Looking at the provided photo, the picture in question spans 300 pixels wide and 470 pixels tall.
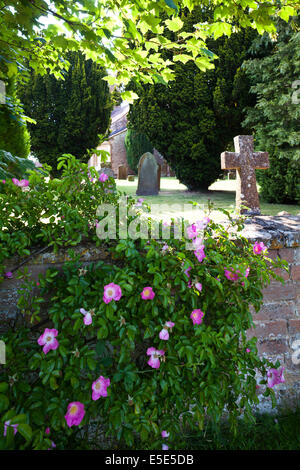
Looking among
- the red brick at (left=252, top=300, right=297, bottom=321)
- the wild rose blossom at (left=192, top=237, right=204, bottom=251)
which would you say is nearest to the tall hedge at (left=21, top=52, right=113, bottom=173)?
the red brick at (left=252, top=300, right=297, bottom=321)

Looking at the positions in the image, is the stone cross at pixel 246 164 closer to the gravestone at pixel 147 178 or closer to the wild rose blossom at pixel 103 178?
the wild rose blossom at pixel 103 178

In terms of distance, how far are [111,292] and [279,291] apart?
4.44 feet

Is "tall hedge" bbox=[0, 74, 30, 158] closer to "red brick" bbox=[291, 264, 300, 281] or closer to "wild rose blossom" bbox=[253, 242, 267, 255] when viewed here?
"wild rose blossom" bbox=[253, 242, 267, 255]

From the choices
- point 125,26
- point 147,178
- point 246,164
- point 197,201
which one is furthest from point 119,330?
point 147,178

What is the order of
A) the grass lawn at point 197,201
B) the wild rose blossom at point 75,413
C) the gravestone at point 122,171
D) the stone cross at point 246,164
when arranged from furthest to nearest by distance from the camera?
the gravestone at point 122,171, the stone cross at point 246,164, the grass lawn at point 197,201, the wild rose blossom at point 75,413

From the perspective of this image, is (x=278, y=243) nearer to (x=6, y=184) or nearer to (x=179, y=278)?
(x=179, y=278)

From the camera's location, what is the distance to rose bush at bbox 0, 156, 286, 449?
1.56 m

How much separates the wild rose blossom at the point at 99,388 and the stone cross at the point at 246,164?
3.33 metres

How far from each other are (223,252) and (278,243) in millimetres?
535

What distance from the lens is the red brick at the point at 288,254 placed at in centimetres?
230

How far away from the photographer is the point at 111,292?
5.26ft

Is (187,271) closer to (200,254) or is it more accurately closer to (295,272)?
(200,254)

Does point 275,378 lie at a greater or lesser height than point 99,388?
lesser

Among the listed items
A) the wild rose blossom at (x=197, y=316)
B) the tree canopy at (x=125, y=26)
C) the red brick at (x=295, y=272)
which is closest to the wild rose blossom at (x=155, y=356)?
the wild rose blossom at (x=197, y=316)
